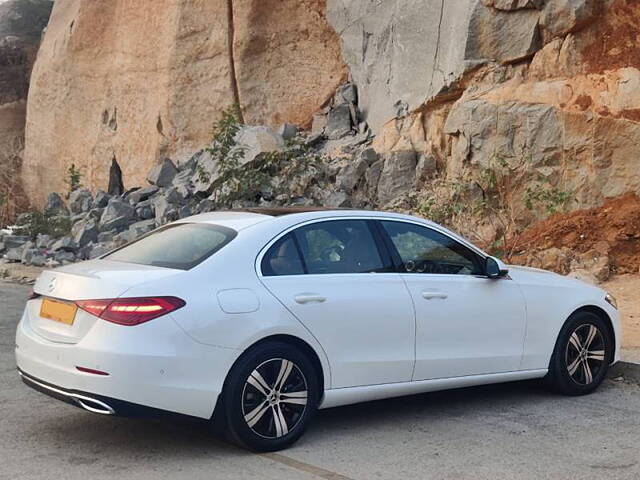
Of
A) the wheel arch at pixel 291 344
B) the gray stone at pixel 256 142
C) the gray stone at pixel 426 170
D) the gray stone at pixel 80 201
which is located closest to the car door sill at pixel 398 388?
the wheel arch at pixel 291 344

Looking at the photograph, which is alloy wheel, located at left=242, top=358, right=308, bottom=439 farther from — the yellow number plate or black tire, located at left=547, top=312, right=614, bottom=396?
black tire, located at left=547, top=312, right=614, bottom=396

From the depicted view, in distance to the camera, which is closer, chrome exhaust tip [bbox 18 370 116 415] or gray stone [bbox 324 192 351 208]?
chrome exhaust tip [bbox 18 370 116 415]

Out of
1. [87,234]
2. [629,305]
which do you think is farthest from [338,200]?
[87,234]

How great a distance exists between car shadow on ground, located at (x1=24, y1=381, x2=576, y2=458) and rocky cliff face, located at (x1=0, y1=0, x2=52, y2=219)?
23.8 metres

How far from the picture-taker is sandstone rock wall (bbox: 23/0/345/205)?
20.4m

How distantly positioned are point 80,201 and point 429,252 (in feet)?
59.3

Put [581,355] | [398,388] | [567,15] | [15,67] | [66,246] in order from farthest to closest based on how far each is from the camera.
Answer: [15,67]
[66,246]
[567,15]
[581,355]
[398,388]

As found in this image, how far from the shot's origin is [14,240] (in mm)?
20047

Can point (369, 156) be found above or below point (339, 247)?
above

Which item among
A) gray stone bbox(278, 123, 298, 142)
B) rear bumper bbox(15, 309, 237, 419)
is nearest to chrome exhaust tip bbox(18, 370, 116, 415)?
rear bumper bbox(15, 309, 237, 419)

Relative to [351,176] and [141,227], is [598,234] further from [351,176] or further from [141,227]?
[141,227]

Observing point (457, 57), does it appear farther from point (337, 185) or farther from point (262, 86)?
point (262, 86)

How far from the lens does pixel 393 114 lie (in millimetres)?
16406

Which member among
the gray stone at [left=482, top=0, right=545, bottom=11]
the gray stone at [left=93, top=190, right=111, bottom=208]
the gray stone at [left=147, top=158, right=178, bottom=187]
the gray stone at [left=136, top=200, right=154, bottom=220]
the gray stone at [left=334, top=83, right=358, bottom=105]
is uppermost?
the gray stone at [left=482, top=0, right=545, bottom=11]
